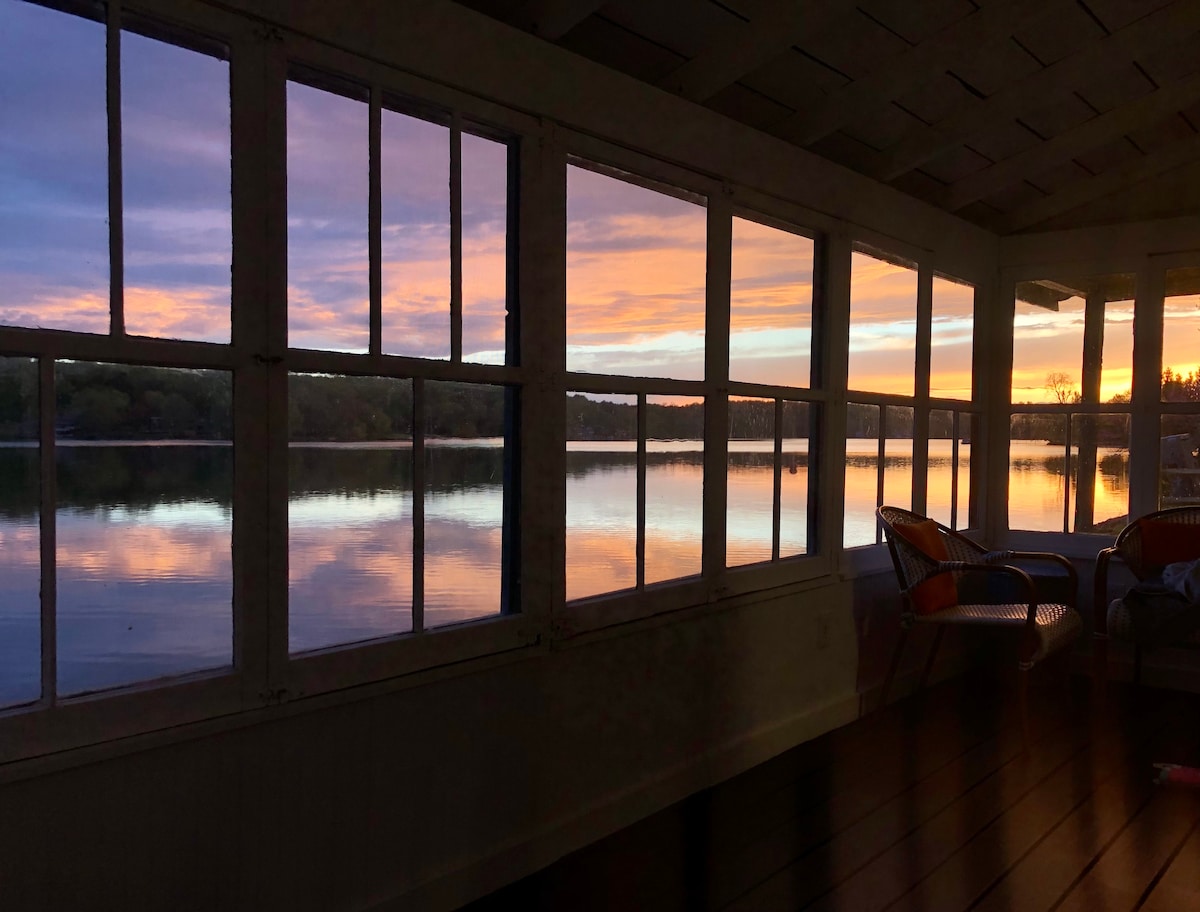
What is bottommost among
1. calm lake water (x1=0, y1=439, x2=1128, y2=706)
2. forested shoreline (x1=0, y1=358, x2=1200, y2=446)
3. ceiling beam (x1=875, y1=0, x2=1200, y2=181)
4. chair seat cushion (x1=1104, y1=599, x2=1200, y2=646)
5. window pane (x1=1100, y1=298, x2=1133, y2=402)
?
chair seat cushion (x1=1104, y1=599, x2=1200, y2=646)

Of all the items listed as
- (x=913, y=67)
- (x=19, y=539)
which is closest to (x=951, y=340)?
(x=913, y=67)

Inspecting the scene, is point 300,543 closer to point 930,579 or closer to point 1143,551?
point 930,579

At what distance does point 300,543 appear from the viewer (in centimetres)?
207

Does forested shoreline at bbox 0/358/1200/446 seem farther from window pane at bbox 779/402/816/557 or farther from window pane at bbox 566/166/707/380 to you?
window pane at bbox 779/402/816/557

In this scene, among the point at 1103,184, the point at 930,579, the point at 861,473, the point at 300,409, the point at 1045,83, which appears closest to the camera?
the point at 300,409

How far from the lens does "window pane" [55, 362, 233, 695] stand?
68.1 inches

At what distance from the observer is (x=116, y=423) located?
1791 millimetres

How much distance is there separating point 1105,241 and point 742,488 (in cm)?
290

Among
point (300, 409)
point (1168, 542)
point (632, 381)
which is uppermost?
point (632, 381)

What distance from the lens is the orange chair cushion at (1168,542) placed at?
436 centimetres

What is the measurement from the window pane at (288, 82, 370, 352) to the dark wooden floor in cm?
153

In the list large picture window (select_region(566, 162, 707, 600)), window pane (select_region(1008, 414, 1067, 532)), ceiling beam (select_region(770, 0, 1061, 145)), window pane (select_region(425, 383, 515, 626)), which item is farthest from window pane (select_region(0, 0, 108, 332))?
window pane (select_region(1008, 414, 1067, 532))

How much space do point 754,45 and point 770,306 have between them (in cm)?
107

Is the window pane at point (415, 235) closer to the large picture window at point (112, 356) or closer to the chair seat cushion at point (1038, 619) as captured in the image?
the large picture window at point (112, 356)
